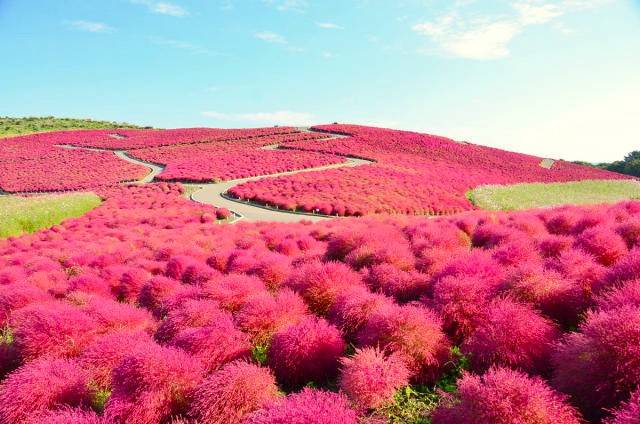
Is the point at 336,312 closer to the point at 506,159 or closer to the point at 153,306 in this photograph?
the point at 153,306

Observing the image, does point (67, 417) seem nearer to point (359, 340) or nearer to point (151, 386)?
point (151, 386)

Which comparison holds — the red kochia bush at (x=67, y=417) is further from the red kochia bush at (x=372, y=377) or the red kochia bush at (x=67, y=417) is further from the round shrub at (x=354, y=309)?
the round shrub at (x=354, y=309)

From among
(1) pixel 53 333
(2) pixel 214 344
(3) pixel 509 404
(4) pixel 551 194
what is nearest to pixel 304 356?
(2) pixel 214 344

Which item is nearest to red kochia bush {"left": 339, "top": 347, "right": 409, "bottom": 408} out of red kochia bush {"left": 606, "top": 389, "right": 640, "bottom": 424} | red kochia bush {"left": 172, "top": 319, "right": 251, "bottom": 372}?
red kochia bush {"left": 172, "top": 319, "right": 251, "bottom": 372}

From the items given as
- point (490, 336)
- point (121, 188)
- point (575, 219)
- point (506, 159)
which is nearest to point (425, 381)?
point (490, 336)

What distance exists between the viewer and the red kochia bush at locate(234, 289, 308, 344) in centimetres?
579

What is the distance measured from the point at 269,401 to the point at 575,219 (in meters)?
8.05

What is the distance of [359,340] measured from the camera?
510 centimetres

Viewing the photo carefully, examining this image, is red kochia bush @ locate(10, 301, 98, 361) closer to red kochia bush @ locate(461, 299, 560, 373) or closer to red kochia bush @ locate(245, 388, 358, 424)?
red kochia bush @ locate(245, 388, 358, 424)

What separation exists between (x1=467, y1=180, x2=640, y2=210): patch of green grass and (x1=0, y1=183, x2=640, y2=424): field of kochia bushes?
22.2 meters

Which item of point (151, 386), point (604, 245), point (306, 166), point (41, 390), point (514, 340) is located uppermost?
point (306, 166)

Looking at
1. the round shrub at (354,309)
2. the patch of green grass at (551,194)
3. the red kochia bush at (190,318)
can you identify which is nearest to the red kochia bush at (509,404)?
the round shrub at (354,309)

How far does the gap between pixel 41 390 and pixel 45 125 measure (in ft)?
326

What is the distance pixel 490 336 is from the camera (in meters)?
4.48
